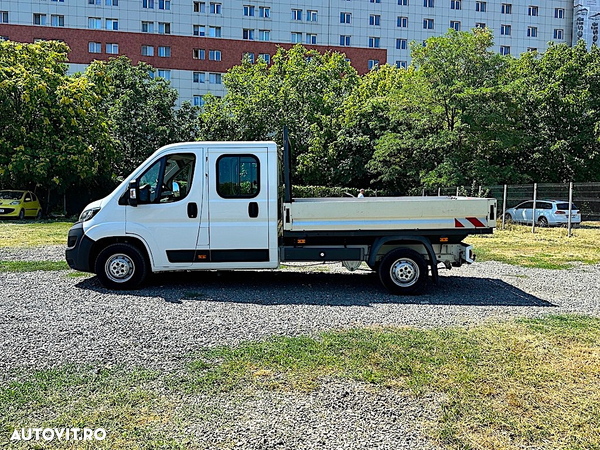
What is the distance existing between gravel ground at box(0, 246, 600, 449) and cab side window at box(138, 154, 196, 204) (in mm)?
1533

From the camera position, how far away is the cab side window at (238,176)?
8930mm

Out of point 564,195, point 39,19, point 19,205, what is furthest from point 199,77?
point 564,195

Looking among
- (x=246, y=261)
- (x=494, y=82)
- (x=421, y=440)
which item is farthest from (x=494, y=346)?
(x=494, y=82)

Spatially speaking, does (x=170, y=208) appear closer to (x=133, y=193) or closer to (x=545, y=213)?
(x=133, y=193)

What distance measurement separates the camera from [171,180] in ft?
29.4

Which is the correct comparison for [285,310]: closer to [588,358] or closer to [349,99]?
[588,358]

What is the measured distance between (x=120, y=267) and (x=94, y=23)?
5160 centimetres

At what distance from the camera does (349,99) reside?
35.2 metres

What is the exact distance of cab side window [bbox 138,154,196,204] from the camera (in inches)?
352

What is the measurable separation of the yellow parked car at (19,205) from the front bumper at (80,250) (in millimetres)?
21132

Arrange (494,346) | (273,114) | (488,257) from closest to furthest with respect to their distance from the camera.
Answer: (494,346)
(488,257)
(273,114)

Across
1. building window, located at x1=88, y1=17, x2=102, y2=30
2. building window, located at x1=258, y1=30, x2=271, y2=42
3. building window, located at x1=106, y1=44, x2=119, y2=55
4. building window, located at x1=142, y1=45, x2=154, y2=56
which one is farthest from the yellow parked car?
building window, located at x1=258, y1=30, x2=271, y2=42

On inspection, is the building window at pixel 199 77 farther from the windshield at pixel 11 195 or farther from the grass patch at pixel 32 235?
the grass patch at pixel 32 235

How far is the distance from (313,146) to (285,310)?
89.6ft
